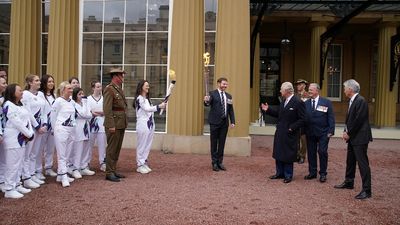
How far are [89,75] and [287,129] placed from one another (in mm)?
6022

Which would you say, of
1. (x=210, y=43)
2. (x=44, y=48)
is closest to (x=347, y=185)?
(x=210, y=43)

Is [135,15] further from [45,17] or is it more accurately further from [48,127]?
[48,127]

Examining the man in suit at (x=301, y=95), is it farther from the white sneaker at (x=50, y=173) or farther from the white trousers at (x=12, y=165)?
the white trousers at (x=12, y=165)

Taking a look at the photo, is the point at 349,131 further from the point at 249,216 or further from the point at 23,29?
the point at 23,29

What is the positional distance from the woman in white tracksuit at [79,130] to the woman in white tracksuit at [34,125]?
574mm

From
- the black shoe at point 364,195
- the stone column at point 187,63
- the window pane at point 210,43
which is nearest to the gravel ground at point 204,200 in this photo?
the black shoe at point 364,195

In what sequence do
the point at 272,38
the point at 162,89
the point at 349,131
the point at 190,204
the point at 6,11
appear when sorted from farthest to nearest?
the point at 272,38 < the point at 6,11 < the point at 162,89 < the point at 349,131 < the point at 190,204

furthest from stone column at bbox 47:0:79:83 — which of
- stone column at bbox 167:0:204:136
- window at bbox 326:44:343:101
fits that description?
window at bbox 326:44:343:101

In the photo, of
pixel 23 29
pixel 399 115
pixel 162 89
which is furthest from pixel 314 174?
pixel 399 115

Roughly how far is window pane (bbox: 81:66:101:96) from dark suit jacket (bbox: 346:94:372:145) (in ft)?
22.9

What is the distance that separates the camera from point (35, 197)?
6.08 m

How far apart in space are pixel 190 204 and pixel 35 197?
2.23 meters

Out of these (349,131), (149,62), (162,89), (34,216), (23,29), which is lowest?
(34,216)

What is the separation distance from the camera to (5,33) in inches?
472
